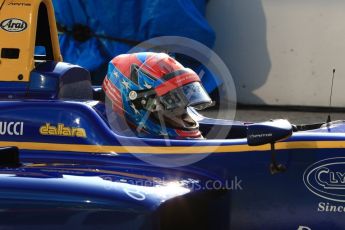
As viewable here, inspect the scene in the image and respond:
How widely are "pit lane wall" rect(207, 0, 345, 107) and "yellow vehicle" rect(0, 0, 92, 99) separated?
5.58m

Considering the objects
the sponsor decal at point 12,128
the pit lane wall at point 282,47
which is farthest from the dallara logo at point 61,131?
the pit lane wall at point 282,47

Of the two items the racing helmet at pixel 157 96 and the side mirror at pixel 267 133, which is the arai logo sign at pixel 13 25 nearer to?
the racing helmet at pixel 157 96

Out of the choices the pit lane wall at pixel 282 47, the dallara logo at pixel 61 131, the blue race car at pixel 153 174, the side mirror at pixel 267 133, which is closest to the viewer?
the blue race car at pixel 153 174

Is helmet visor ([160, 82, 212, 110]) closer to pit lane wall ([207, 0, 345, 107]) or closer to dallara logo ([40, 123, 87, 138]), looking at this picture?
dallara logo ([40, 123, 87, 138])

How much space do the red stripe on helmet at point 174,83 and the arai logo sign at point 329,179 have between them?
35.1 inches

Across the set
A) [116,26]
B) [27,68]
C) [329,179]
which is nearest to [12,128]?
[27,68]

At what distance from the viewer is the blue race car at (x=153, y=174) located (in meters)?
2.93

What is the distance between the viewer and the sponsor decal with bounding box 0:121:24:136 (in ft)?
11.7

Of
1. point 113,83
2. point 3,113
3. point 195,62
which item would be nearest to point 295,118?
point 195,62

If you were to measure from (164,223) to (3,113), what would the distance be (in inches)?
41.6

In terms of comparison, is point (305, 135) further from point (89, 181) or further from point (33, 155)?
point (33, 155)

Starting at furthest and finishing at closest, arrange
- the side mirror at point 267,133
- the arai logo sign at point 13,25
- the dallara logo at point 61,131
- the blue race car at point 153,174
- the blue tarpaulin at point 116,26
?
the blue tarpaulin at point 116,26, the arai logo sign at point 13,25, the dallara logo at point 61,131, the side mirror at point 267,133, the blue race car at point 153,174

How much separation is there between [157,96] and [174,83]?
0.38ft

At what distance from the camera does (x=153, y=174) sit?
11.0 ft
